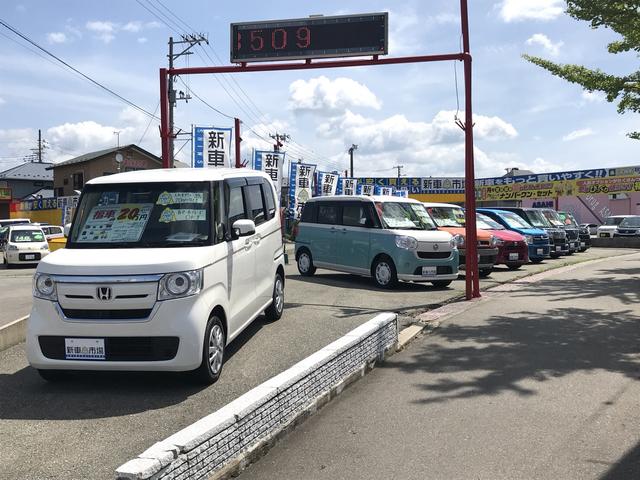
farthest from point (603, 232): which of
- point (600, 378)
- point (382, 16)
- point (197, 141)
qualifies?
point (600, 378)

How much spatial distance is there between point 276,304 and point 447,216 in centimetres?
870

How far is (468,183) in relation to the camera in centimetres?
1030

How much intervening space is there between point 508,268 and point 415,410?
506 inches

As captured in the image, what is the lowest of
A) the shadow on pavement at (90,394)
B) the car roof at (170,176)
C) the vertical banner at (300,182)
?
the shadow on pavement at (90,394)

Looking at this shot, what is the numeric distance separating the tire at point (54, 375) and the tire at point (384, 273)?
7.39 meters

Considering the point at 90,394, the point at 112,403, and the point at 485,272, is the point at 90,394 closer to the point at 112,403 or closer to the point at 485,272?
the point at 112,403

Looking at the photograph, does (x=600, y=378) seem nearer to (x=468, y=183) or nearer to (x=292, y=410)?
(x=292, y=410)

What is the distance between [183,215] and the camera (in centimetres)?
562

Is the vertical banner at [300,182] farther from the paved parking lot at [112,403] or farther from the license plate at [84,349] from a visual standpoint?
the license plate at [84,349]

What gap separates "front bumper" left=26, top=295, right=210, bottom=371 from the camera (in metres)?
4.84

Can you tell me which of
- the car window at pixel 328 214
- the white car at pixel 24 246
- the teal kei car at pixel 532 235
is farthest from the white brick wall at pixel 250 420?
the white car at pixel 24 246

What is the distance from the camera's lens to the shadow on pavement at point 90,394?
15.3 ft

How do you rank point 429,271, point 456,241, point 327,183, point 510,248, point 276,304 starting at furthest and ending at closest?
point 327,183, point 510,248, point 456,241, point 429,271, point 276,304

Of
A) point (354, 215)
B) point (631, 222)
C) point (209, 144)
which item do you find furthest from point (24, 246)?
point (631, 222)
